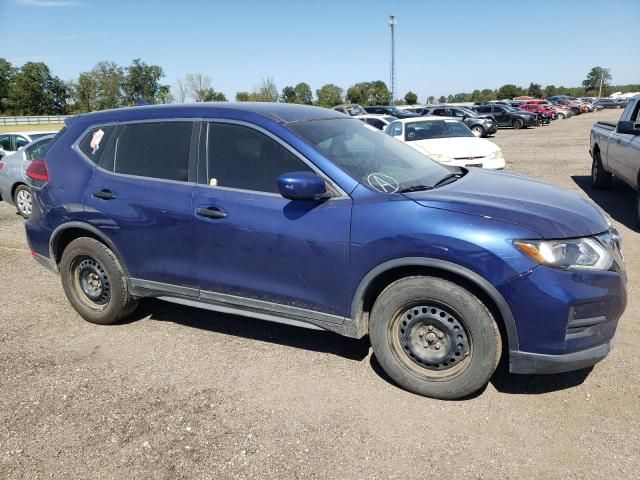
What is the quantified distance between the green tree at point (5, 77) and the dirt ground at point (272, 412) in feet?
346

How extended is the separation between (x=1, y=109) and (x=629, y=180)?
106 metres

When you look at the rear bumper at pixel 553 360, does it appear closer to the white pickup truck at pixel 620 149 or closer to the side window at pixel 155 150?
the side window at pixel 155 150

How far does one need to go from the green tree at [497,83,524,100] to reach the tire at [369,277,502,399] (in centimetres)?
→ 10500

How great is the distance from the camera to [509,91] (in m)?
101

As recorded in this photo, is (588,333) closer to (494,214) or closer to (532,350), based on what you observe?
(532,350)

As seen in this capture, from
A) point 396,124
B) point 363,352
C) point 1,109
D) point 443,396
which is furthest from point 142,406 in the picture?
point 1,109

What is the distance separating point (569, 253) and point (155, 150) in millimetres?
3044

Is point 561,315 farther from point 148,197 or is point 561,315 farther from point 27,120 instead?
point 27,120

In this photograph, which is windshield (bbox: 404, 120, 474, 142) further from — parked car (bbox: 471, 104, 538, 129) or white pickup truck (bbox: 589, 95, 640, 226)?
parked car (bbox: 471, 104, 538, 129)

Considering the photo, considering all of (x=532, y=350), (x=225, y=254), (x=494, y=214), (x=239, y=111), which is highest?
(x=239, y=111)

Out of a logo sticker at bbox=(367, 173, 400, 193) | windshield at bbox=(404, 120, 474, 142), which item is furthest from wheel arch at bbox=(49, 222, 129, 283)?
windshield at bbox=(404, 120, 474, 142)

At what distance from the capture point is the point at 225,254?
3674 mm

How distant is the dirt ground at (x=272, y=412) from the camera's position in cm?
271

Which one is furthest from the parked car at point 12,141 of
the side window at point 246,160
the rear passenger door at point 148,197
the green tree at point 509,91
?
the green tree at point 509,91
